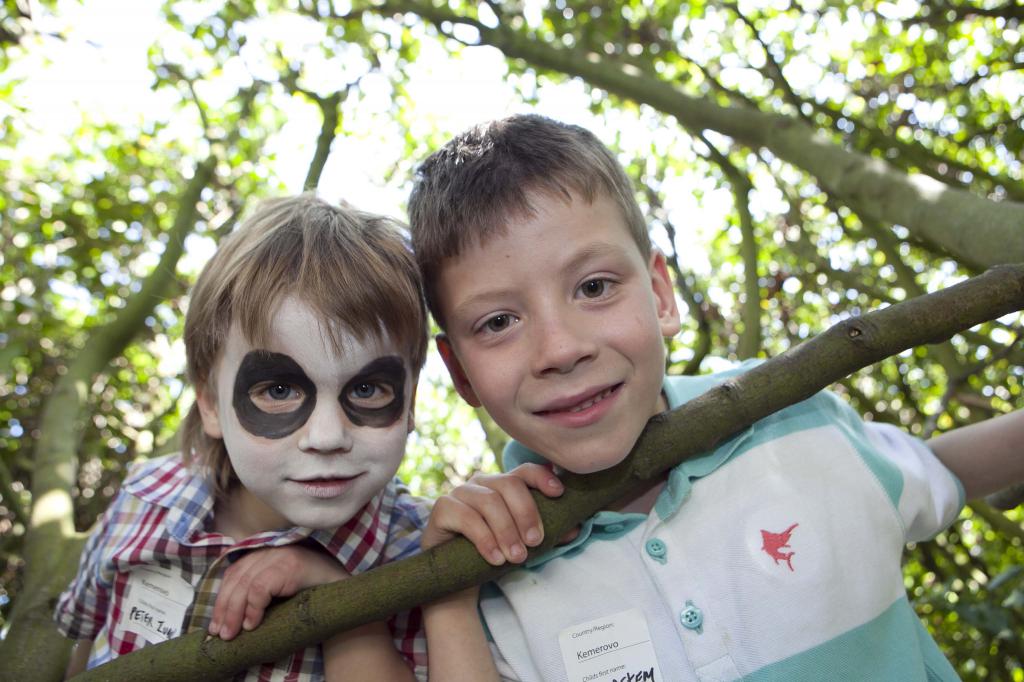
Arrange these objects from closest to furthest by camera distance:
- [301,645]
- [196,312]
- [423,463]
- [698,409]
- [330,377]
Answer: [301,645] < [698,409] < [330,377] < [196,312] < [423,463]

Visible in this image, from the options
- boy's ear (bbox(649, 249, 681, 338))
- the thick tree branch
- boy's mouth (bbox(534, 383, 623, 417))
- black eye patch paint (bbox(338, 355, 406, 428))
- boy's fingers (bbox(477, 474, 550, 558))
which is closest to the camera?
the thick tree branch

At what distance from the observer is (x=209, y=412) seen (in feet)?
6.33

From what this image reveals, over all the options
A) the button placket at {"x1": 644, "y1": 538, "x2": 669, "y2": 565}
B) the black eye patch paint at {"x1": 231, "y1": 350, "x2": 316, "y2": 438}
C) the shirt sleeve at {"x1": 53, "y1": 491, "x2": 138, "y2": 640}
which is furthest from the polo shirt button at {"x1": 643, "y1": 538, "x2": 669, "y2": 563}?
the shirt sleeve at {"x1": 53, "y1": 491, "x2": 138, "y2": 640}

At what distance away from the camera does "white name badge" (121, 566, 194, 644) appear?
192 centimetres

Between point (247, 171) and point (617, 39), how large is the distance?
90.1 inches

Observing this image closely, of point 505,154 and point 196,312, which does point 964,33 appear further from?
point 196,312

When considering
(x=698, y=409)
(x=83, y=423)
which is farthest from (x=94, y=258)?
(x=698, y=409)

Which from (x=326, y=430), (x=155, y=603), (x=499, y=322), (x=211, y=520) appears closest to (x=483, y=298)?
(x=499, y=322)

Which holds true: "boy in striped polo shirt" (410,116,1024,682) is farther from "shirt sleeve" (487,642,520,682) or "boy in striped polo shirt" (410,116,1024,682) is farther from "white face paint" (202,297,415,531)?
"white face paint" (202,297,415,531)

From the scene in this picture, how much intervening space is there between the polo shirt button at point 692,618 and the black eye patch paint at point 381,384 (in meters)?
0.72

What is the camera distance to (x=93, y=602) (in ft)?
7.08

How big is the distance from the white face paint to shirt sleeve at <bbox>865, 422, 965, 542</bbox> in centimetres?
113

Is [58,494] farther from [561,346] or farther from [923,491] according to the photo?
[923,491]

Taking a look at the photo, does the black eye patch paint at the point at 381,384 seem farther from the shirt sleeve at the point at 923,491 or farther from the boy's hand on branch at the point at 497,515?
the shirt sleeve at the point at 923,491
